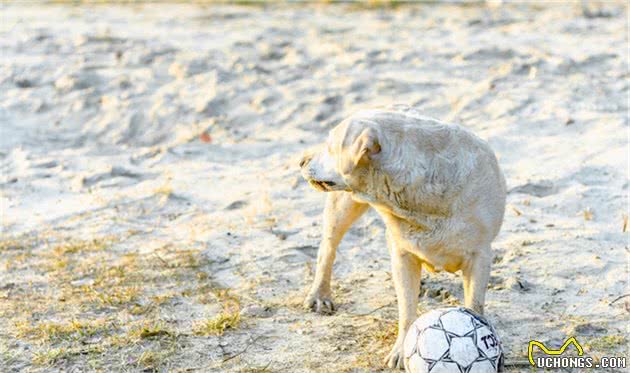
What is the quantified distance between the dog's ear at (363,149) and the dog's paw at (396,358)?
1.13m

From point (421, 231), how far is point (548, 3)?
42.5 ft

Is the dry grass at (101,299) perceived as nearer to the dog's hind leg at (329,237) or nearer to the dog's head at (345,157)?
the dog's hind leg at (329,237)

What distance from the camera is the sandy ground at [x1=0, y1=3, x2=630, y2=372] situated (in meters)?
5.36

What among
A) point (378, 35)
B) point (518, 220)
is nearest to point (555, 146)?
point (518, 220)

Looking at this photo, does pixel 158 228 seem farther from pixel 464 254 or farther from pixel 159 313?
pixel 464 254

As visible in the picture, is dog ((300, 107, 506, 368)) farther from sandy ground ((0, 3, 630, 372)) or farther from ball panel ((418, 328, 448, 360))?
sandy ground ((0, 3, 630, 372))

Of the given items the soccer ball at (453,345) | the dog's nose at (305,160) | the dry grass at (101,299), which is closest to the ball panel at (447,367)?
the soccer ball at (453,345)

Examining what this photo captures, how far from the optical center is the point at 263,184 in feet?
27.1

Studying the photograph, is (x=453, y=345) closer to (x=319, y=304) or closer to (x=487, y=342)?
(x=487, y=342)

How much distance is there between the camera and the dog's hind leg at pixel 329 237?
18.3 feet

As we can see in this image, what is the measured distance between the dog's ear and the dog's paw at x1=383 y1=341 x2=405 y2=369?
1133 millimetres

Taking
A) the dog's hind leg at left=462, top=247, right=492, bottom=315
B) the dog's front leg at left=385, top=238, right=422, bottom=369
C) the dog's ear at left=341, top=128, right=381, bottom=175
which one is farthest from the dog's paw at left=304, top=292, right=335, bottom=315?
the dog's ear at left=341, top=128, right=381, bottom=175

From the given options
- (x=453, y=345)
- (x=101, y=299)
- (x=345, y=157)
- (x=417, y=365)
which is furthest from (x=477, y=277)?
(x=101, y=299)

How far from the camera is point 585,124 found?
8617mm
